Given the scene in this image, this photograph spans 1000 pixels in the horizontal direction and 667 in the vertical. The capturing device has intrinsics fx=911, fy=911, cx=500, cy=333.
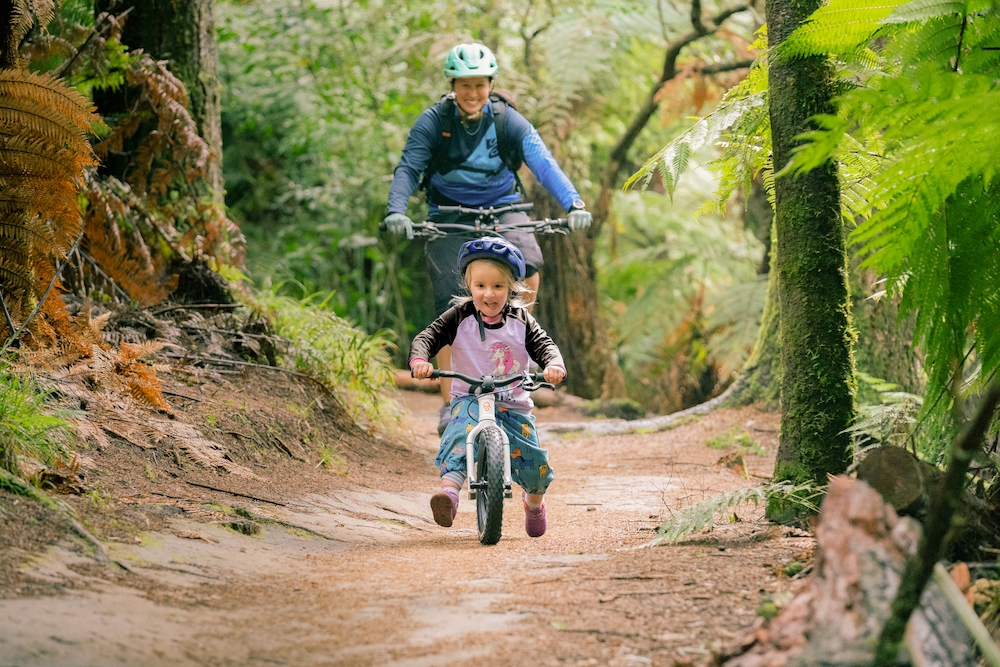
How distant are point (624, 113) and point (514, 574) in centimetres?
Result: 1008

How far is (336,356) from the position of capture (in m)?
6.99

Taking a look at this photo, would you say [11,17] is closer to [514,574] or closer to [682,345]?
[514,574]

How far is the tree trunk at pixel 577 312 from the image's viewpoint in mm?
11078

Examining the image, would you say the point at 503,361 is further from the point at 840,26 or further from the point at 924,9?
the point at 924,9

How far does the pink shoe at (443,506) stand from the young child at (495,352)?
0.25 ft

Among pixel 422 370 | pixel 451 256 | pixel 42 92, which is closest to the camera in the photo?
pixel 42 92

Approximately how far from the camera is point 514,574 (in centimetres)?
313

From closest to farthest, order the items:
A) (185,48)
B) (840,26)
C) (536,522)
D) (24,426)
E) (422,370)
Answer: (840,26)
(24,426)
(422,370)
(536,522)
(185,48)

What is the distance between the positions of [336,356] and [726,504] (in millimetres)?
4073

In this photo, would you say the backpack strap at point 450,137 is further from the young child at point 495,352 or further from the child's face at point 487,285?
the child's face at point 487,285

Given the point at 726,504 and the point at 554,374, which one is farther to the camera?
the point at 554,374

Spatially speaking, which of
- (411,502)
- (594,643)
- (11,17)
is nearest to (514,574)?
(594,643)

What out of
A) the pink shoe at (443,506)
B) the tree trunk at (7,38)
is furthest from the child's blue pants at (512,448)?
the tree trunk at (7,38)

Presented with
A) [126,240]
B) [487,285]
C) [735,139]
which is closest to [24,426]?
[487,285]
